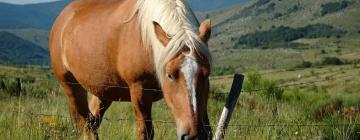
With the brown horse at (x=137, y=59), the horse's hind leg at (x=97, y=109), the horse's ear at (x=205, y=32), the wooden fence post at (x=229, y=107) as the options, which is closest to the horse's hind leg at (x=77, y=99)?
the brown horse at (x=137, y=59)

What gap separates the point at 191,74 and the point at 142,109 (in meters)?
1.23

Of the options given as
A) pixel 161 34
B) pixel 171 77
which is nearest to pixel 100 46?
pixel 161 34

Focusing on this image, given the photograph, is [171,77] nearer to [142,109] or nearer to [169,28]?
[169,28]

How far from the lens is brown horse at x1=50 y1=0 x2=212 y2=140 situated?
4.27 metres

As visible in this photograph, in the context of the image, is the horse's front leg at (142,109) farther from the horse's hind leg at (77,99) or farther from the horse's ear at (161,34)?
the horse's hind leg at (77,99)

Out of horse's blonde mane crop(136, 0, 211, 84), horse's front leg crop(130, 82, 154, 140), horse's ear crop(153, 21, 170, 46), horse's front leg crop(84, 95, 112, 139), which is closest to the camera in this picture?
horse's blonde mane crop(136, 0, 211, 84)

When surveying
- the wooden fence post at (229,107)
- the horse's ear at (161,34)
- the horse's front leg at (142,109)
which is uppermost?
the horse's ear at (161,34)

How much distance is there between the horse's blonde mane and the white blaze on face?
99mm

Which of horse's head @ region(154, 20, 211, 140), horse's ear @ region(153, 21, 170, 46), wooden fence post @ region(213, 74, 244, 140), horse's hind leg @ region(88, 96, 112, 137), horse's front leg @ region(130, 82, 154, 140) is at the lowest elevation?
horse's hind leg @ region(88, 96, 112, 137)

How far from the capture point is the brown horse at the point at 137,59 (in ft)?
14.0

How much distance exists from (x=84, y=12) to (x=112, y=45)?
1559mm

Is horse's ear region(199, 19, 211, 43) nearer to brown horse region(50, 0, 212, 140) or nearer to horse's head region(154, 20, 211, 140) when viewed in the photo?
brown horse region(50, 0, 212, 140)

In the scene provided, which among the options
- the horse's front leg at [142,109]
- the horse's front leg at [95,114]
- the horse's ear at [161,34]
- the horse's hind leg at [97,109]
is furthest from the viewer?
the horse's hind leg at [97,109]

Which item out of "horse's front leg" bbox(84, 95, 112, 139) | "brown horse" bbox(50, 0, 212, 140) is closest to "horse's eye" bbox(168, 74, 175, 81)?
"brown horse" bbox(50, 0, 212, 140)
